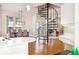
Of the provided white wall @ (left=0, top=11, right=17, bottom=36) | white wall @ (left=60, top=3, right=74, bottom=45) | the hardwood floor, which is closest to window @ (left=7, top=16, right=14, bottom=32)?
white wall @ (left=0, top=11, right=17, bottom=36)

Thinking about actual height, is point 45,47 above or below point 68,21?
below

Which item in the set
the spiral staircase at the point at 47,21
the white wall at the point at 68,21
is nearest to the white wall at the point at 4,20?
the spiral staircase at the point at 47,21

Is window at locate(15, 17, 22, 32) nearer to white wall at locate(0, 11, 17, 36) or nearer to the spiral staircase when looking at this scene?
white wall at locate(0, 11, 17, 36)

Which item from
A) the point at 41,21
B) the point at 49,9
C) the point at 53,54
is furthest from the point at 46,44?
the point at 49,9

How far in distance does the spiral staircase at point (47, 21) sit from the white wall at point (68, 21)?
95mm

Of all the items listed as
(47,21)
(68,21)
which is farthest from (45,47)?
(68,21)

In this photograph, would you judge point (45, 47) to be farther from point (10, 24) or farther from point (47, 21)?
point (10, 24)

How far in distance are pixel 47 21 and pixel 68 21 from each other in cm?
28

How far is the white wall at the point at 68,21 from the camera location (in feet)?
5.40

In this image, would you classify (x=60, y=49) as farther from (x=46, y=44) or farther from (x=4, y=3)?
(x=4, y=3)

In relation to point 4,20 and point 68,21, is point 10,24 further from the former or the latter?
point 68,21

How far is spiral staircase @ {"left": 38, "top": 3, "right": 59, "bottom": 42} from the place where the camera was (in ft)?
5.37

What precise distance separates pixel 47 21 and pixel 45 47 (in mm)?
340

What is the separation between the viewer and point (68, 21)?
166 cm
